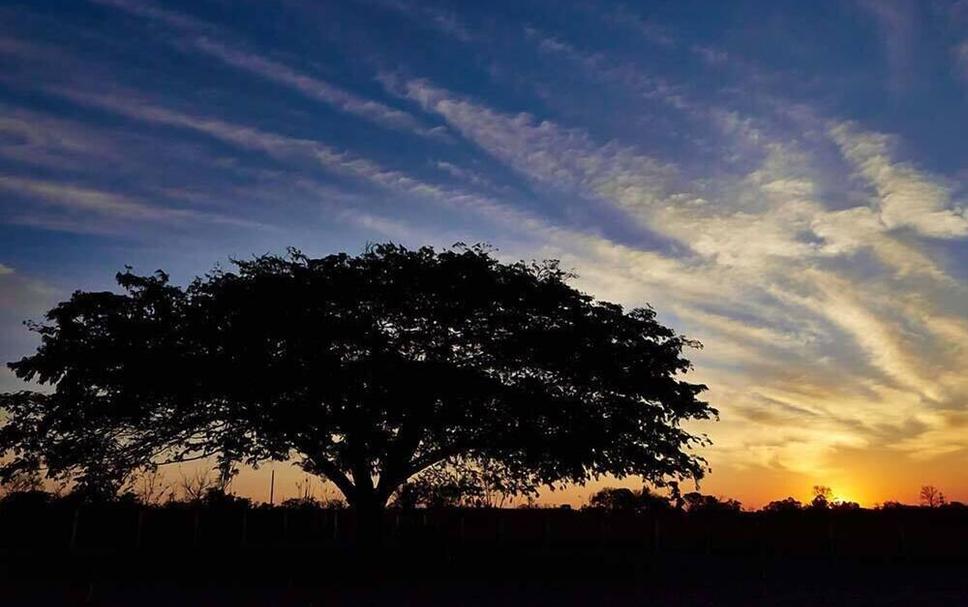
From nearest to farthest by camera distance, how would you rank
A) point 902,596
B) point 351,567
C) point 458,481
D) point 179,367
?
point 902,596 < point 179,367 < point 351,567 < point 458,481

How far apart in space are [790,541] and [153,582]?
1526 inches

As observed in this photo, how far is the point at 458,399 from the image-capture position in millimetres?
29578

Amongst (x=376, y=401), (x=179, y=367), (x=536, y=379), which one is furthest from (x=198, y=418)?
(x=536, y=379)

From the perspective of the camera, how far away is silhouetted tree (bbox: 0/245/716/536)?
2956 cm

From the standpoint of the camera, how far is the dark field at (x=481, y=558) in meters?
24.7

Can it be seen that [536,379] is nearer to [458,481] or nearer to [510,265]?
[510,265]

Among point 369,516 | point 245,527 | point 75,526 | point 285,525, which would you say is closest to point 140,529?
point 75,526

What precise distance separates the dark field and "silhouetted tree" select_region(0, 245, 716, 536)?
4181 millimetres

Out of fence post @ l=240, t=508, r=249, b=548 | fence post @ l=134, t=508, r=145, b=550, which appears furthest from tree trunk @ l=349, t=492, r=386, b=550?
fence post @ l=134, t=508, r=145, b=550

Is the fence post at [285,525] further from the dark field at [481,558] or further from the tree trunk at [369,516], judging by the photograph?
the tree trunk at [369,516]

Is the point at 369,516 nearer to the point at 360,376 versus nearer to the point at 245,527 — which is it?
the point at 360,376

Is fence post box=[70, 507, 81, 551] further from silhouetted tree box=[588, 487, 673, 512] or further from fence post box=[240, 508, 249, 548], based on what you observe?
silhouetted tree box=[588, 487, 673, 512]

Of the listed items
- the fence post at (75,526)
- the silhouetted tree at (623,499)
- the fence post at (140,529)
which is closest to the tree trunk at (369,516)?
the fence post at (140,529)

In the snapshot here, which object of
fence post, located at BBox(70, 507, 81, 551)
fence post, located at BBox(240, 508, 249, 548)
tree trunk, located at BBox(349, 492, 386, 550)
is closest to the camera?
tree trunk, located at BBox(349, 492, 386, 550)
